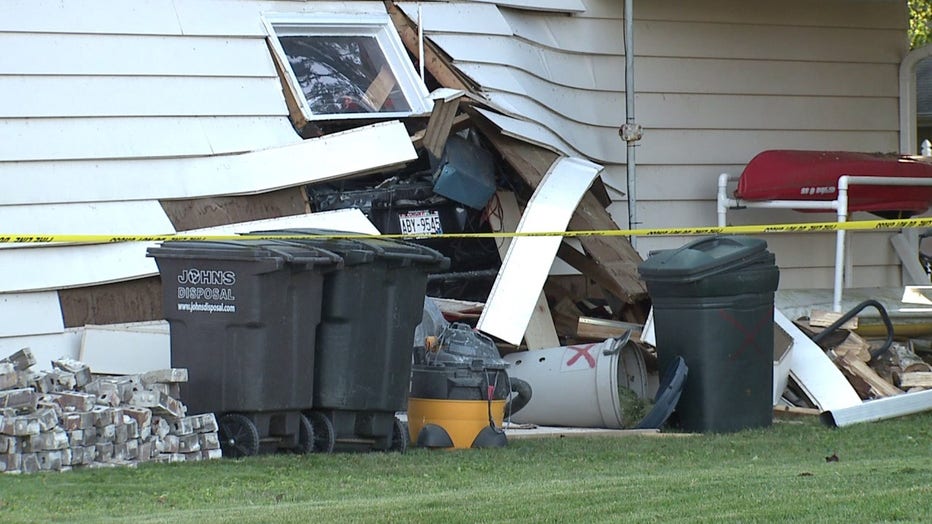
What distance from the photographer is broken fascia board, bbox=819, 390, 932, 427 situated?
10266 mm

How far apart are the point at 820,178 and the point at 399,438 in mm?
5494

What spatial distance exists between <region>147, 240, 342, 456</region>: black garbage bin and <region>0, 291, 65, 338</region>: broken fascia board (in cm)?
175

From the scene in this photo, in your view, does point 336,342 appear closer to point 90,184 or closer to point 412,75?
point 90,184

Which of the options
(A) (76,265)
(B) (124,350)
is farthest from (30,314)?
(B) (124,350)

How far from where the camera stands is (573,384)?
10.5 meters

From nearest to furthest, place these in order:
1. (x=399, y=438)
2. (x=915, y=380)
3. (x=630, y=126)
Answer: (x=399, y=438) → (x=915, y=380) → (x=630, y=126)

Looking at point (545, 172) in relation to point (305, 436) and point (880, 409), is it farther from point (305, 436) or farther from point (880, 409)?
point (305, 436)

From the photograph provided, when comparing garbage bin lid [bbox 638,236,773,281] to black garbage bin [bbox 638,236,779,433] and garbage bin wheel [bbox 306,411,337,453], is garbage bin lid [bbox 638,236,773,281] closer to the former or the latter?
black garbage bin [bbox 638,236,779,433]

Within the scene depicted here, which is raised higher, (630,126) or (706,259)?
(630,126)

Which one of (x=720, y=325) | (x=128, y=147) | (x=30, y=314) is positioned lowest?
(x=720, y=325)

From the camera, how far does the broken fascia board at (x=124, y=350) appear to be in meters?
9.57

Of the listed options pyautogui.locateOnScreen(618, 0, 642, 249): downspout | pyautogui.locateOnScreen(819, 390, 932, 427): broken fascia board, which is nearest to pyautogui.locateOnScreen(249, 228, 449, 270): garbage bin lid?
pyautogui.locateOnScreen(819, 390, 932, 427): broken fascia board

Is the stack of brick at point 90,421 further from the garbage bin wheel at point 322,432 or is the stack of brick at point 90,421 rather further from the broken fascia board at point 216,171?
the broken fascia board at point 216,171

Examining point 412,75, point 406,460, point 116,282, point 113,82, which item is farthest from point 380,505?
point 412,75
